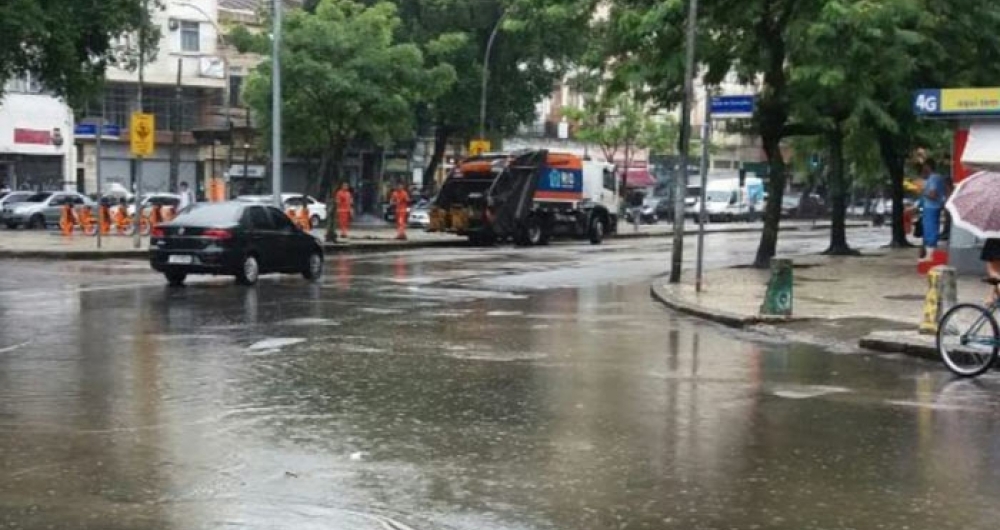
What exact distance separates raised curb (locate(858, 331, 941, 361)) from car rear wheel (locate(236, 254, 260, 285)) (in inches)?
451

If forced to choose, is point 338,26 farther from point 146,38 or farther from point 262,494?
point 262,494

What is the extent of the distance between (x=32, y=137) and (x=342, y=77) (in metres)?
25.5

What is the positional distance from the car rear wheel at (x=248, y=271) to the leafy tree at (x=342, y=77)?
12.7 metres

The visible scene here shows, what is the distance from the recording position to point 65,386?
34.5 feet

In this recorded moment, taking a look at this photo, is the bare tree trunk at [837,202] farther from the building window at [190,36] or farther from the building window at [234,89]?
the building window at [234,89]

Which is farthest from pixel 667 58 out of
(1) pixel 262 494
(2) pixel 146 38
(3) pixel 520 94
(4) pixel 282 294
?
(3) pixel 520 94

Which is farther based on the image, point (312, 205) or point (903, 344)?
point (312, 205)

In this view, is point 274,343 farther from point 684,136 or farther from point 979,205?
point 684,136

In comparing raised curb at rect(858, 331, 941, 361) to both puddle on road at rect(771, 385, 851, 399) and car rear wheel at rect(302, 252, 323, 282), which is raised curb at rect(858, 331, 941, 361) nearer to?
puddle on road at rect(771, 385, 851, 399)

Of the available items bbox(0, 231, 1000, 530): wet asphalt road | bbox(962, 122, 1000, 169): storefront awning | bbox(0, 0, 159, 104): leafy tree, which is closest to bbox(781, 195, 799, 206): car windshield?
bbox(0, 0, 159, 104): leafy tree

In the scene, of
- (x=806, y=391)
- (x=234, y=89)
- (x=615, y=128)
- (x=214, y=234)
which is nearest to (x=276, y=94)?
(x=214, y=234)

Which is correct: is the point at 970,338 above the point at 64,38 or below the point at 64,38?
below

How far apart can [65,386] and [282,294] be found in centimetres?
977

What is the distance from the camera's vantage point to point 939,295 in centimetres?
1384
